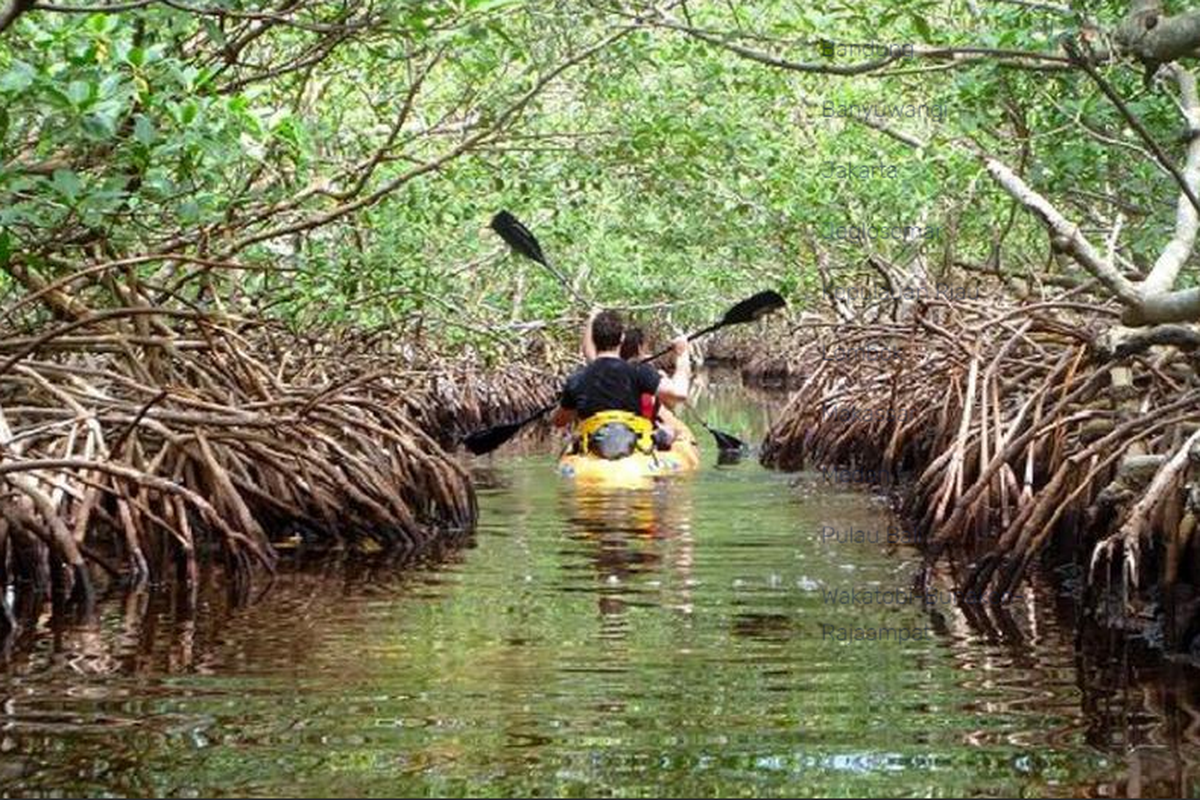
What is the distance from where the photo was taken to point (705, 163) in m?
13.4

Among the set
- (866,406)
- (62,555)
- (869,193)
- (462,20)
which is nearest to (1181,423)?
(462,20)

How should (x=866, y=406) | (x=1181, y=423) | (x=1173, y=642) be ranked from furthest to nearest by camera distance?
(x=866, y=406), (x=1181, y=423), (x=1173, y=642)

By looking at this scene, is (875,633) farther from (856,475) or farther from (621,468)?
(856,475)

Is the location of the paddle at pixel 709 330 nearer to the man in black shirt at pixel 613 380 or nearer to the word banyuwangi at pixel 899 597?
the man in black shirt at pixel 613 380

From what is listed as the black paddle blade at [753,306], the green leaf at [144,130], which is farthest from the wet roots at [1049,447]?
the green leaf at [144,130]

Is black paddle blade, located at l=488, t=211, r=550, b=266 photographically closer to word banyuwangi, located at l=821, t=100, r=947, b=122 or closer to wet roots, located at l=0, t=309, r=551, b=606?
word banyuwangi, located at l=821, t=100, r=947, b=122

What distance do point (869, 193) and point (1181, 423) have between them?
9241 mm

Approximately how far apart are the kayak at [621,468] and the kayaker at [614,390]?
0.06 metres

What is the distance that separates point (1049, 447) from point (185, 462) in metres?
3.31

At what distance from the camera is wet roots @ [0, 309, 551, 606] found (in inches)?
251

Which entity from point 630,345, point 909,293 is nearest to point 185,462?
point 630,345

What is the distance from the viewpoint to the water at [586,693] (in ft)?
12.5

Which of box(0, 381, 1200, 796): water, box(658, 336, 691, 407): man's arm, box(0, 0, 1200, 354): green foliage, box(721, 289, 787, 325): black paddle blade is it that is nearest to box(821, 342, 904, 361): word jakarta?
box(0, 0, 1200, 354): green foliage

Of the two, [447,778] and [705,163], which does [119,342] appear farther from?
[705,163]
